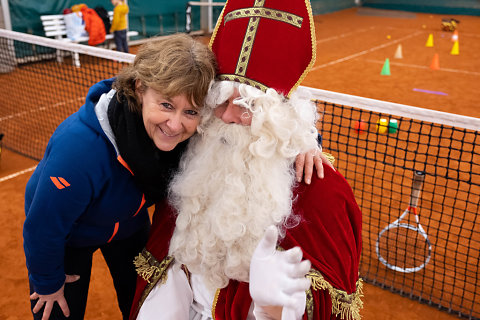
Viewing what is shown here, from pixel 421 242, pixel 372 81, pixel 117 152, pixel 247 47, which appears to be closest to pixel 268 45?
pixel 247 47

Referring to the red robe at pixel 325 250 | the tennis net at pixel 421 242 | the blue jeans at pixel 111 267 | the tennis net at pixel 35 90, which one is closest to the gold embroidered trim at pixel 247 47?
the red robe at pixel 325 250

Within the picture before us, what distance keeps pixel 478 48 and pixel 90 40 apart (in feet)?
45.2

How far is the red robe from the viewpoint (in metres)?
2.12

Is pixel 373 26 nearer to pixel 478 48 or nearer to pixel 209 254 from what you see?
pixel 478 48

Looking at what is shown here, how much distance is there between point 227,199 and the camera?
2.16 meters

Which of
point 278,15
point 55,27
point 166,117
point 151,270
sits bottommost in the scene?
point 55,27

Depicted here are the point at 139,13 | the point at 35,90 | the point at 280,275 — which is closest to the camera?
the point at 280,275

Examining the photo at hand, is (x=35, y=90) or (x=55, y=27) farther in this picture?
(x=55, y=27)

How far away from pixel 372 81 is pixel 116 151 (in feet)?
34.0

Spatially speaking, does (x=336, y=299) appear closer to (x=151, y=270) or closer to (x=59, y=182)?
(x=151, y=270)

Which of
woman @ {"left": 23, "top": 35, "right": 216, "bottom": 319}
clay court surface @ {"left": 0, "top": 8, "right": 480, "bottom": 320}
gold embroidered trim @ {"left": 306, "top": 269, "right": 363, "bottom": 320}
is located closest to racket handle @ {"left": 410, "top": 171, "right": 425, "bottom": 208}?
clay court surface @ {"left": 0, "top": 8, "right": 480, "bottom": 320}

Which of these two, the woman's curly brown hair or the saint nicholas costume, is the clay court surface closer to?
the saint nicholas costume

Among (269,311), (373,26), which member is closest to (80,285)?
(269,311)

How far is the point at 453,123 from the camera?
366 centimetres
